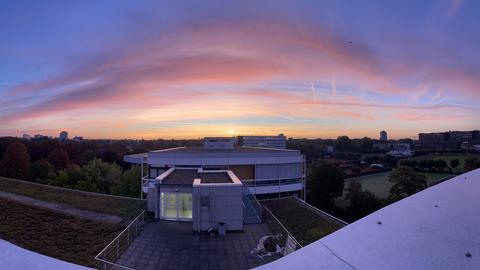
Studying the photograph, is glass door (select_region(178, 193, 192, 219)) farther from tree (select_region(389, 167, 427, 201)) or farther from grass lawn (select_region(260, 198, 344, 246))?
tree (select_region(389, 167, 427, 201))

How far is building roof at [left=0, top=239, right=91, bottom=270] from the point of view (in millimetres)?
1140

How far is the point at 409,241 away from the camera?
1510 millimetres

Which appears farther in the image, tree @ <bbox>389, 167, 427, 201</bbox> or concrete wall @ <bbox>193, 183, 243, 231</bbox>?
tree @ <bbox>389, 167, 427, 201</bbox>

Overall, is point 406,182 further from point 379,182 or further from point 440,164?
point 440,164

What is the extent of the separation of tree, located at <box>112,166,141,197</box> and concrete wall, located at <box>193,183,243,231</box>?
58.1 ft

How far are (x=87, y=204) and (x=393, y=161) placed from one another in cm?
6578

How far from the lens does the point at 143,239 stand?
10.6 m

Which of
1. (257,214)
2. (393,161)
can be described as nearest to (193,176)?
(257,214)

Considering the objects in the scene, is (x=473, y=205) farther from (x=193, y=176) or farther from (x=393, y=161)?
(x=393, y=161)

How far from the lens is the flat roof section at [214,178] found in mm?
14846

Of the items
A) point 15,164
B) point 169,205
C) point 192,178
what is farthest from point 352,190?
point 15,164

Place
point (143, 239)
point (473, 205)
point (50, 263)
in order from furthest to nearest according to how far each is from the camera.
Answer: point (143, 239) < point (473, 205) < point (50, 263)

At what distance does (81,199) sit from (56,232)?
616cm

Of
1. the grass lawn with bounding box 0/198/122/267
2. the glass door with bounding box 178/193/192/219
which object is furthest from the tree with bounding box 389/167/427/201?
the grass lawn with bounding box 0/198/122/267
